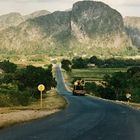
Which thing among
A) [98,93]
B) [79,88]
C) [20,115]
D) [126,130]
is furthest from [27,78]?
[126,130]

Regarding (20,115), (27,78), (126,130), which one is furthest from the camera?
(27,78)

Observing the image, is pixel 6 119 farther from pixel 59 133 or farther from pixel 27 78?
pixel 27 78

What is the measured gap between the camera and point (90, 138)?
25781 mm

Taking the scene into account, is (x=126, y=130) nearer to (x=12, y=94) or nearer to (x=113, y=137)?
(x=113, y=137)

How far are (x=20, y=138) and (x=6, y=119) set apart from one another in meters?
11.8

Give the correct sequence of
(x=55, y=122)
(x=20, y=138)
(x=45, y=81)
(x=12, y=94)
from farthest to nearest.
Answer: (x=45, y=81), (x=12, y=94), (x=55, y=122), (x=20, y=138)

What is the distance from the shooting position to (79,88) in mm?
97375

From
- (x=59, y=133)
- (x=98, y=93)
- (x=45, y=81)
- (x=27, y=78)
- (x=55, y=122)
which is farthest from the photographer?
(x=98, y=93)

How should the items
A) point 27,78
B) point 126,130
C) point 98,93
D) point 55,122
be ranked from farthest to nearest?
point 98,93
point 27,78
point 55,122
point 126,130

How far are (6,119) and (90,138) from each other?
488 inches

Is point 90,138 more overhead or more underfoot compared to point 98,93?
more overhead

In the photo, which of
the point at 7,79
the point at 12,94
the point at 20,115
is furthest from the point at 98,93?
the point at 20,115

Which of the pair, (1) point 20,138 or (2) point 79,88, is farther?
A: (2) point 79,88

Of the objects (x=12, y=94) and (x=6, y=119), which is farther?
(x=12, y=94)
